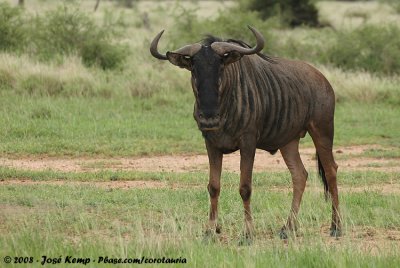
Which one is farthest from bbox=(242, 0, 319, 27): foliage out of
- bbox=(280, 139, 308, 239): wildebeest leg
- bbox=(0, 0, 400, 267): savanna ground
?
bbox=(280, 139, 308, 239): wildebeest leg

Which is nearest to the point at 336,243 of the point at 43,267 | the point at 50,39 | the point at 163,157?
the point at 43,267

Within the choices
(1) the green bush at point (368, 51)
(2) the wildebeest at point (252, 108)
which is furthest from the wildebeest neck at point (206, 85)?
(1) the green bush at point (368, 51)

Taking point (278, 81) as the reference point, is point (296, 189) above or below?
below

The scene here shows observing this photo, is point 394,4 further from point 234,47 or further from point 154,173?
point 234,47

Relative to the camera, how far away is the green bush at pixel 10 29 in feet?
61.9

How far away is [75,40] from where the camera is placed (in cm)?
1919

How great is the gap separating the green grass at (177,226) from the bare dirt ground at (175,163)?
1.70 m

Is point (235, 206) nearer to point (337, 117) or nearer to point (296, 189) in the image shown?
point (296, 189)

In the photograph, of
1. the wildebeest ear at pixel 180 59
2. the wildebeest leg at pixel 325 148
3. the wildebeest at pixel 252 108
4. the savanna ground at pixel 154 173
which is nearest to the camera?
the savanna ground at pixel 154 173

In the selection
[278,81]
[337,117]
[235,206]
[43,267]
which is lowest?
[337,117]

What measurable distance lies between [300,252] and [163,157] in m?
5.88

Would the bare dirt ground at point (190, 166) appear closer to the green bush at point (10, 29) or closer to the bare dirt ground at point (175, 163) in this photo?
the bare dirt ground at point (175, 163)

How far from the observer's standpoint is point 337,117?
1538 cm

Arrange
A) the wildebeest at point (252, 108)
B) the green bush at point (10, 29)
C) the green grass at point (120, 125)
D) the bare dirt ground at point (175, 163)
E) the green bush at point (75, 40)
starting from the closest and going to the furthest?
the wildebeest at point (252, 108) < the bare dirt ground at point (175, 163) < the green grass at point (120, 125) < the green bush at point (10, 29) < the green bush at point (75, 40)
